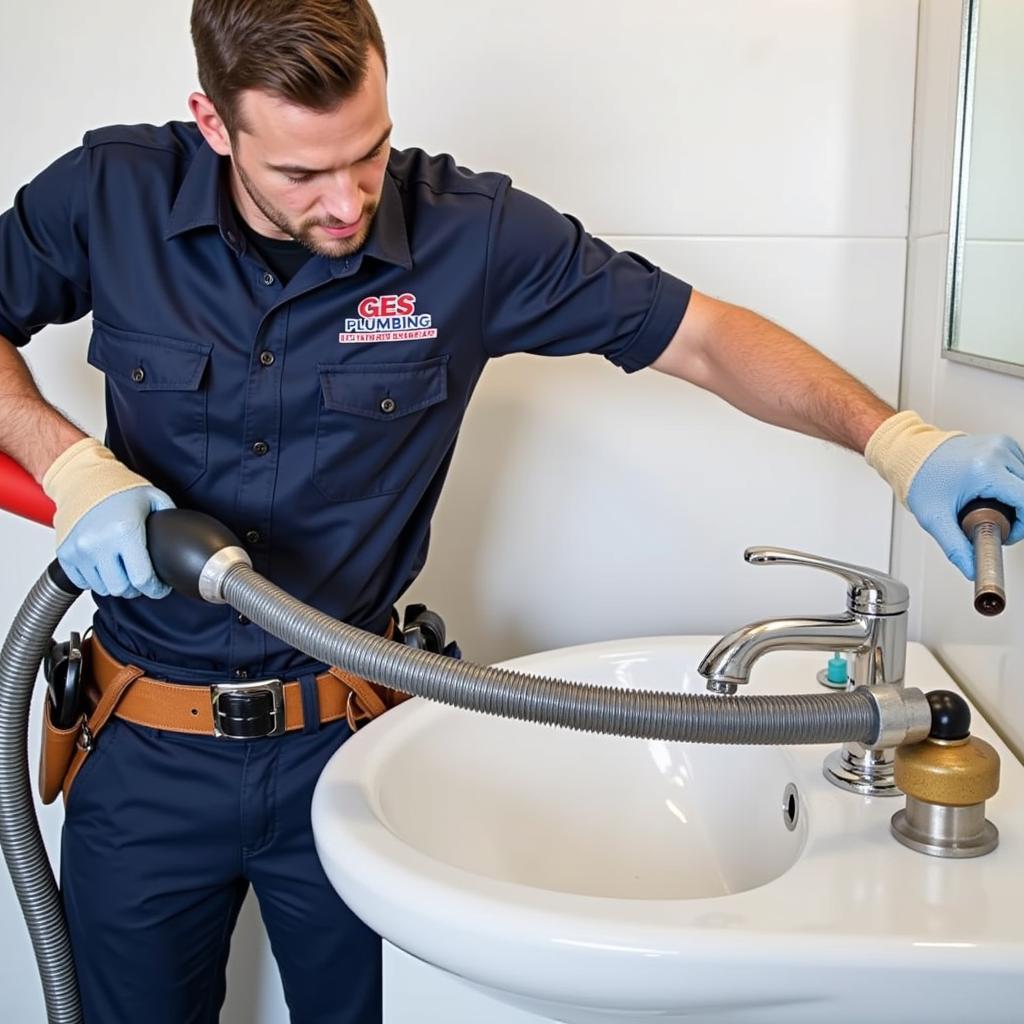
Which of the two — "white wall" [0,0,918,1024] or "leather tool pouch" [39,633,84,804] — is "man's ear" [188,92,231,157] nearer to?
"white wall" [0,0,918,1024]

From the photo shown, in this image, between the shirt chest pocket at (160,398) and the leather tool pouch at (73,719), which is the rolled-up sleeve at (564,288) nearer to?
the shirt chest pocket at (160,398)

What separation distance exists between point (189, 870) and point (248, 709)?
0.56 ft

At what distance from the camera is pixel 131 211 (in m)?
1.11

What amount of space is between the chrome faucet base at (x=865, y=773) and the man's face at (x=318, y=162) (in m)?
0.59

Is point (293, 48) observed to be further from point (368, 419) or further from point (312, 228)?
point (368, 419)

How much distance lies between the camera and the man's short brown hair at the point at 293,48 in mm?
926

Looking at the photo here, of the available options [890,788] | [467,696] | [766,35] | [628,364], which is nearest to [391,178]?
[628,364]

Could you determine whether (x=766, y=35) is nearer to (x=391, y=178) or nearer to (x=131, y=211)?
(x=391, y=178)

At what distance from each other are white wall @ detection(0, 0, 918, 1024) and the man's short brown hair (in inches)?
14.2

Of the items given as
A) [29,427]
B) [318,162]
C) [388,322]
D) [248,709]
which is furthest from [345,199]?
[248,709]

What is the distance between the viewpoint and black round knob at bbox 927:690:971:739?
2.64ft

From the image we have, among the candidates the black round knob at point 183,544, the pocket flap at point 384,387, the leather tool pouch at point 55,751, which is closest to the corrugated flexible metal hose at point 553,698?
the black round knob at point 183,544

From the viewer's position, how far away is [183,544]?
93cm

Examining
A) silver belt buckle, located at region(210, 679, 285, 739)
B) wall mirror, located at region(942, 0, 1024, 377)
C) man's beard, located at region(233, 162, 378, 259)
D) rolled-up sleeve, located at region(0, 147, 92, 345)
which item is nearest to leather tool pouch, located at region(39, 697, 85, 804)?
silver belt buckle, located at region(210, 679, 285, 739)
